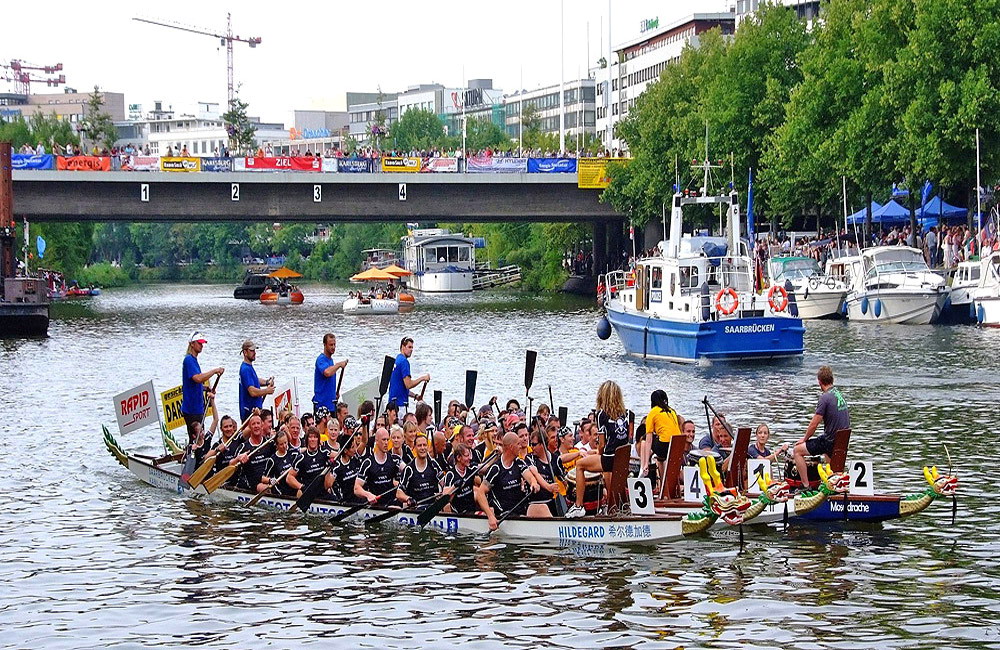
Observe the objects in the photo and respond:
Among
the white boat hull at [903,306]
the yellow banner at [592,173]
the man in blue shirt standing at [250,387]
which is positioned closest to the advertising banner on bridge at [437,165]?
the yellow banner at [592,173]

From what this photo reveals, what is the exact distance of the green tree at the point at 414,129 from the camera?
635ft

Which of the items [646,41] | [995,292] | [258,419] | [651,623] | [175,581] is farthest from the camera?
[646,41]

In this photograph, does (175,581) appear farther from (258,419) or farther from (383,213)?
(383,213)

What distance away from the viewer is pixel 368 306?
8381 centimetres

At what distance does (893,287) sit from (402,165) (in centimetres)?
3201

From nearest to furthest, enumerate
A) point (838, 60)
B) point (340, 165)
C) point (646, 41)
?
point (838, 60) → point (340, 165) → point (646, 41)

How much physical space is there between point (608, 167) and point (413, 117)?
349ft

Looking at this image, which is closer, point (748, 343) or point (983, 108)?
point (748, 343)

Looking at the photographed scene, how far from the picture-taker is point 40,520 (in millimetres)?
25875

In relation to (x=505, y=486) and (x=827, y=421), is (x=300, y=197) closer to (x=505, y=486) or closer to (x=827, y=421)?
(x=827, y=421)

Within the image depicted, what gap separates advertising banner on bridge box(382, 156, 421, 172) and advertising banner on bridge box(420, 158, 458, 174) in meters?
0.37

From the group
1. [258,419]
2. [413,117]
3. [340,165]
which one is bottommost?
[258,419]

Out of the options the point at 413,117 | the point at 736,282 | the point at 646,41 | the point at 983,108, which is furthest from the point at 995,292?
the point at 413,117

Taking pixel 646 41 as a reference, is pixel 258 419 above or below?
below
